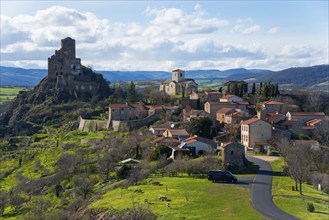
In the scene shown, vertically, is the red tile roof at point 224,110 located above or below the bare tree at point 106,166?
above

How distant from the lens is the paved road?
34.9 meters

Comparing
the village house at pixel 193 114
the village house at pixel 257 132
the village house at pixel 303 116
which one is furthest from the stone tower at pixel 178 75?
the village house at pixel 257 132

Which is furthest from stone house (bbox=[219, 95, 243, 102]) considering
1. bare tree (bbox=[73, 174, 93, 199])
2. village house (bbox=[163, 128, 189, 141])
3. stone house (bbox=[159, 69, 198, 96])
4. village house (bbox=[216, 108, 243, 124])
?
bare tree (bbox=[73, 174, 93, 199])

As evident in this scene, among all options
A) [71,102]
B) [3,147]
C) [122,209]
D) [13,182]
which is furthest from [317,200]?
[71,102]

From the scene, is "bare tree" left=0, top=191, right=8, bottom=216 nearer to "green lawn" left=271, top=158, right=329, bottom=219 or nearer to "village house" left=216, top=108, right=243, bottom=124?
"green lawn" left=271, top=158, right=329, bottom=219

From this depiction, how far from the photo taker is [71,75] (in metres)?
117

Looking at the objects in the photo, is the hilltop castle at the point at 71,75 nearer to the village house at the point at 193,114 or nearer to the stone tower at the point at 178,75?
the stone tower at the point at 178,75

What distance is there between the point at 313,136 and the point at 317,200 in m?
37.9

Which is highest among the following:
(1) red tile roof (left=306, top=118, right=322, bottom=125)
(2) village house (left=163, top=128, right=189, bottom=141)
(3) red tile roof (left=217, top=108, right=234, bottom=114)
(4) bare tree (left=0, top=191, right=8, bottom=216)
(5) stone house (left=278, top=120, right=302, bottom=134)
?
(3) red tile roof (left=217, top=108, right=234, bottom=114)

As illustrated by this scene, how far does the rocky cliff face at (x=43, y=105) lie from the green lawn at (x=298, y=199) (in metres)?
63.5

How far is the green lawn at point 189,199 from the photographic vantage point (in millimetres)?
35562

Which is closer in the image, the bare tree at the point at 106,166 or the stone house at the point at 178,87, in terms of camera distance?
the bare tree at the point at 106,166

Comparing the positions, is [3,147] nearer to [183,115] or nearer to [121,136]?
[121,136]

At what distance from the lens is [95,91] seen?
378 ft
